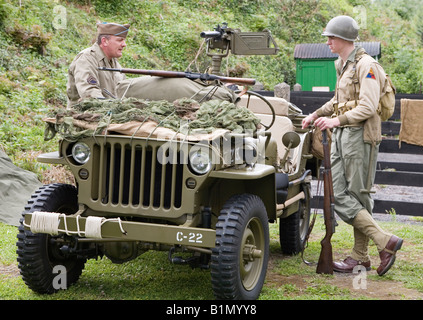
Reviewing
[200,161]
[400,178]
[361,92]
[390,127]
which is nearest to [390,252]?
[361,92]

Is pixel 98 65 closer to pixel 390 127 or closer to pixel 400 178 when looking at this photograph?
pixel 400 178

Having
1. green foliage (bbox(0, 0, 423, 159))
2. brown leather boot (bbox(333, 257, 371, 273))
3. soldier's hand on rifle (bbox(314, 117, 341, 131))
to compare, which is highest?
green foliage (bbox(0, 0, 423, 159))

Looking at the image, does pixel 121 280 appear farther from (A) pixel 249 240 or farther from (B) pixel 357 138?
(B) pixel 357 138

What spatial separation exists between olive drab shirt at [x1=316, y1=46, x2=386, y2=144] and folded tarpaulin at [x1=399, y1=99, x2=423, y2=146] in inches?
208

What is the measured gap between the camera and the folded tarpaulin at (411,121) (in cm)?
1107

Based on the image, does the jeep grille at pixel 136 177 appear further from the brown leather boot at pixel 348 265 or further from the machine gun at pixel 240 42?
the machine gun at pixel 240 42

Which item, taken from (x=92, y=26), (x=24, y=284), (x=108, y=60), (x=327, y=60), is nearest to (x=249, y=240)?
(x=24, y=284)

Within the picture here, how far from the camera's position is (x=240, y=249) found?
4.59 metres

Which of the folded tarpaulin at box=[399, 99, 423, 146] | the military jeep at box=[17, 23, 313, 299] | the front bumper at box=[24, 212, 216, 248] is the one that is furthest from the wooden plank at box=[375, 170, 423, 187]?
the front bumper at box=[24, 212, 216, 248]

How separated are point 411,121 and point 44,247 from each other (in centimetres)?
790

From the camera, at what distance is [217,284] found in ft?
14.9

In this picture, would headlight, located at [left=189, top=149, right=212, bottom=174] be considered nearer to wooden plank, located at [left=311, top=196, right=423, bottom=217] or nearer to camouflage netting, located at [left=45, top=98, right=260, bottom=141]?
camouflage netting, located at [left=45, top=98, right=260, bottom=141]

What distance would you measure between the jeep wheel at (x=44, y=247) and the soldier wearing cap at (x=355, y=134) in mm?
2401

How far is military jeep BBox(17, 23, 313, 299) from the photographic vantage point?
4.52 meters
